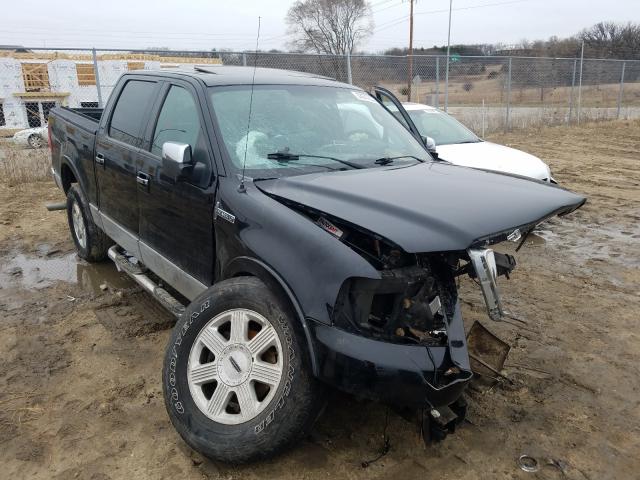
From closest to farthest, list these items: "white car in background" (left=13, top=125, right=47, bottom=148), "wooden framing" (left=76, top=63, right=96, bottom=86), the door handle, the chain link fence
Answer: the door handle < the chain link fence < "white car in background" (left=13, top=125, right=47, bottom=148) < "wooden framing" (left=76, top=63, right=96, bottom=86)

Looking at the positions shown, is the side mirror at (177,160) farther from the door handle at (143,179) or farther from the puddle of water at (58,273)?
the puddle of water at (58,273)

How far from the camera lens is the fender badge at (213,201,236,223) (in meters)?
2.98

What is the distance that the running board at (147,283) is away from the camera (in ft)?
12.1

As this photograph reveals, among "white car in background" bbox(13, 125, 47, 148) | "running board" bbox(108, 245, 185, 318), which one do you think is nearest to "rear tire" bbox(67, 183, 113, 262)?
"running board" bbox(108, 245, 185, 318)

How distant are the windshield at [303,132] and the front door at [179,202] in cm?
21

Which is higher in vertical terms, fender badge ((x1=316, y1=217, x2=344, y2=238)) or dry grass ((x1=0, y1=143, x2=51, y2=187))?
fender badge ((x1=316, y1=217, x2=344, y2=238))

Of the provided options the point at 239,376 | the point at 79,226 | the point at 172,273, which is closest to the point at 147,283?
the point at 172,273

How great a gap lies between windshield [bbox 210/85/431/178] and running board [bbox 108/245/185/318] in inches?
44.4

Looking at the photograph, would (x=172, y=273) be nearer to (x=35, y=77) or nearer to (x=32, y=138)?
(x=32, y=138)

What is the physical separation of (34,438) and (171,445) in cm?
77

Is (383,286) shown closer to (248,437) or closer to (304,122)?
(248,437)

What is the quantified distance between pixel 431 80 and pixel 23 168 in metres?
12.1

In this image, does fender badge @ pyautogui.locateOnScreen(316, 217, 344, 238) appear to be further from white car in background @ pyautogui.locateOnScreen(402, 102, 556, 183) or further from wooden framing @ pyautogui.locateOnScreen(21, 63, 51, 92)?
wooden framing @ pyautogui.locateOnScreen(21, 63, 51, 92)

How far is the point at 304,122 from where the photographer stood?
3641mm
